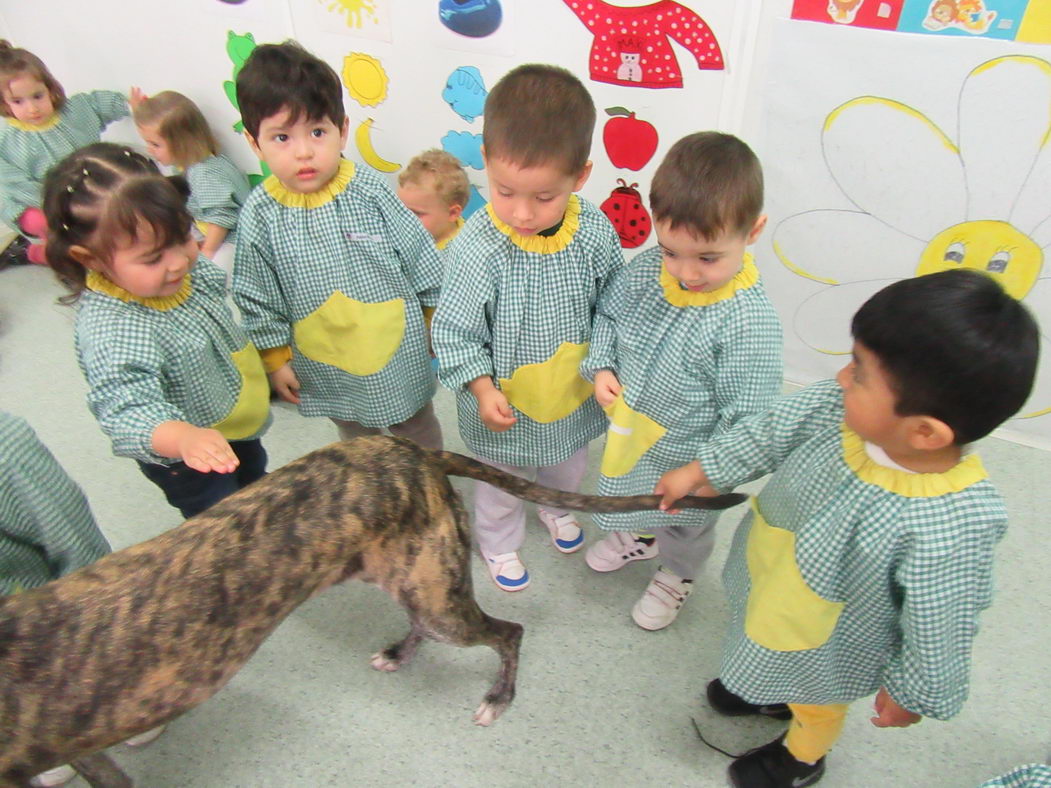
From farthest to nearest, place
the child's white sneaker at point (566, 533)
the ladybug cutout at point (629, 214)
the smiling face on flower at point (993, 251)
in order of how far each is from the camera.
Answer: the ladybug cutout at point (629, 214)
the child's white sneaker at point (566, 533)
the smiling face on flower at point (993, 251)

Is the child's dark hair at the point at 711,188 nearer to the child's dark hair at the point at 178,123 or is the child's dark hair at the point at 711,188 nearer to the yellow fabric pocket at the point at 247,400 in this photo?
the yellow fabric pocket at the point at 247,400

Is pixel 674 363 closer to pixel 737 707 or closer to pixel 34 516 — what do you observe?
pixel 737 707

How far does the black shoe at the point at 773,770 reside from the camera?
A: 1390 mm

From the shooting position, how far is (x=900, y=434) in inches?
34.7

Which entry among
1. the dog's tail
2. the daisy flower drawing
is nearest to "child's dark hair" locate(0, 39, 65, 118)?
the dog's tail

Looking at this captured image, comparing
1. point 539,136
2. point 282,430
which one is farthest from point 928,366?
point 282,430

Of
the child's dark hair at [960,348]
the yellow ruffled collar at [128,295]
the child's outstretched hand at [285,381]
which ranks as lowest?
the child's outstretched hand at [285,381]

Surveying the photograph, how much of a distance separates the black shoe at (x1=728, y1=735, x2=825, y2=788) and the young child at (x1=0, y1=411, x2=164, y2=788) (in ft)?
3.96

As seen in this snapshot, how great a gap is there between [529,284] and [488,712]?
100cm

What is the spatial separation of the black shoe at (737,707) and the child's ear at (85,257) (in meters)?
1.58

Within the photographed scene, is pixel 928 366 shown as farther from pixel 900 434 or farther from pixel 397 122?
pixel 397 122

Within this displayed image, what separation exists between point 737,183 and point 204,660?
117 centimetres

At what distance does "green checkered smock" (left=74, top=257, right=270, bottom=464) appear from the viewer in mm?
1214

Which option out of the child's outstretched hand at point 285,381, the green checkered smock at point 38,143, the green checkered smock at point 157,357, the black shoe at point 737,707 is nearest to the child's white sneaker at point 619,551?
the black shoe at point 737,707
